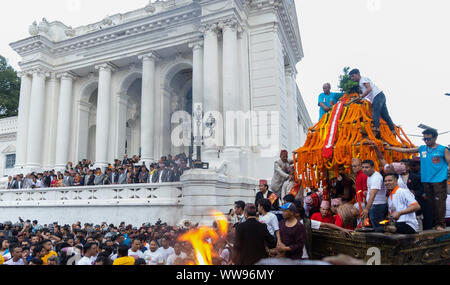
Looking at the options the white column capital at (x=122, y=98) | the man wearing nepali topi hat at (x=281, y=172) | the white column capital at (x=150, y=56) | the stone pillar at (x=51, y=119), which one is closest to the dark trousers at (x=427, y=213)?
the man wearing nepali topi hat at (x=281, y=172)

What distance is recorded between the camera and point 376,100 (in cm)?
597

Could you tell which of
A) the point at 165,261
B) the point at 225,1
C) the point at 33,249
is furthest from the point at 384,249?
the point at 225,1

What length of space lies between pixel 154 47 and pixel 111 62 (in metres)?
3.92

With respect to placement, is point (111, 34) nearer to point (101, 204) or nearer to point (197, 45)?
point (197, 45)

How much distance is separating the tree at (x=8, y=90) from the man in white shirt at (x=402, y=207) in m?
42.3

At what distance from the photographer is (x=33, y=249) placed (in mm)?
→ 6227

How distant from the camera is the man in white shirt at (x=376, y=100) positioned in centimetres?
583

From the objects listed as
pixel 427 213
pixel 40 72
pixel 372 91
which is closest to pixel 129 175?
pixel 372 91

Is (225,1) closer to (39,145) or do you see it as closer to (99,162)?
(99,162)

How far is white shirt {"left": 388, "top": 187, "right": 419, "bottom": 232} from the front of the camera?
14.0 feet

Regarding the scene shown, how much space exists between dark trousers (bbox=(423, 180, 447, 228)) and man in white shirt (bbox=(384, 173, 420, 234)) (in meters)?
0.80

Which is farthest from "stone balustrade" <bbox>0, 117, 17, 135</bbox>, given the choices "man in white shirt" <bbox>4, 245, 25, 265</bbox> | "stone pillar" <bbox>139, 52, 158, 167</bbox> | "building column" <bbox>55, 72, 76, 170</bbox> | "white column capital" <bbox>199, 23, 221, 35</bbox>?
"man in white shirt" <bbox>4, 245, 25, 265</bbox>

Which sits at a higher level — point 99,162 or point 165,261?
point 99,162

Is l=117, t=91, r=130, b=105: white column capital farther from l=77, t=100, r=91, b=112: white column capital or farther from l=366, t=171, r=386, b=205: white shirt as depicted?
l=366, t=171, r=386, b=205: white shirt
